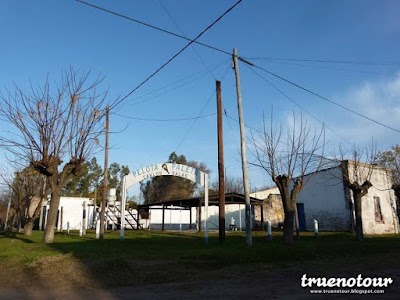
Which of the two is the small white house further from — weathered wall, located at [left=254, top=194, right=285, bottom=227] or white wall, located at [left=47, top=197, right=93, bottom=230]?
weathered wall, located at [left=254, top=194, right=285, bottom=227]

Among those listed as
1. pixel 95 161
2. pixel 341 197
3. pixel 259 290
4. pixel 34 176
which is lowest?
pixel 259 290

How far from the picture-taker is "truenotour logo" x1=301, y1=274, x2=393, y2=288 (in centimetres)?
862

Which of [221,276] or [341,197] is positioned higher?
[341,197]

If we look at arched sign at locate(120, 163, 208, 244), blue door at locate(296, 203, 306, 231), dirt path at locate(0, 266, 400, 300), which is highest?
arched sign at locate(120, 163, 208, 244)

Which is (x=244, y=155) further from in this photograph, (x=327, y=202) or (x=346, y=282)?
(x=327, y=202)

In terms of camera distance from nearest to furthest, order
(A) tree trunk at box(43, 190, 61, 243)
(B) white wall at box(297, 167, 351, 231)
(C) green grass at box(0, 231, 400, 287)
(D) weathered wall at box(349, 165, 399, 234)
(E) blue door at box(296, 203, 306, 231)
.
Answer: (C) green grass at box(0, 231, 400, 287) < (A) tree trunk at box(43, 190, 61, 243) < (D) weathered wall at box(349, 165, 399, 234) < (B) white wall at box(297, 167, 351, 231) < (E) blue door at box(296, 203, 306, 231)

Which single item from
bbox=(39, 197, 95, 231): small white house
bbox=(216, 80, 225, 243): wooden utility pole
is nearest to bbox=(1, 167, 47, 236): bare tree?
bbox=(39, 197, 95, 231): small white house

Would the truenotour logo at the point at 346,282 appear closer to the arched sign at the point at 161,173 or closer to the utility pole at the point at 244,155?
the utility pole at the point at 244,155

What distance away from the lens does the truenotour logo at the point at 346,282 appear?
8617 millimetres

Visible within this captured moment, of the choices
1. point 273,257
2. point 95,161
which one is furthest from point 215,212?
point 95,161

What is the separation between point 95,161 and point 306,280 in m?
79.4

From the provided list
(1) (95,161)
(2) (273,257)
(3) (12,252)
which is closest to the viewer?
(2) (273,257)

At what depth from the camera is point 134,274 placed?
34.2 feet

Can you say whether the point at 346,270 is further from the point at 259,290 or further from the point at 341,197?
the point at 341,197
